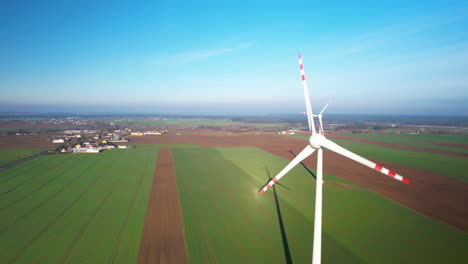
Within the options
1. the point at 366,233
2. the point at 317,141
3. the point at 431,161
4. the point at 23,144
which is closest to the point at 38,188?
the point at 317,141

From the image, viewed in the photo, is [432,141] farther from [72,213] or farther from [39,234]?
[39,234]

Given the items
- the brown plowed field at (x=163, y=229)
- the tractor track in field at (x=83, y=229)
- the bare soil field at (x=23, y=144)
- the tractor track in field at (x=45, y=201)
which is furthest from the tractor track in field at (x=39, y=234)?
the bare soil field at (x=23, y=144)

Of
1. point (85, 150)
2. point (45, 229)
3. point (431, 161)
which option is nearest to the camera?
point (45, 229)

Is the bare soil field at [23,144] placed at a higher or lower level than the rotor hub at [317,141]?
lower

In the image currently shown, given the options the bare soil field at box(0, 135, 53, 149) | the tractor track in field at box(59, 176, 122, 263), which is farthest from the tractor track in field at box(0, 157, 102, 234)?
the bare soil field at box(0, 135, 53, 149)

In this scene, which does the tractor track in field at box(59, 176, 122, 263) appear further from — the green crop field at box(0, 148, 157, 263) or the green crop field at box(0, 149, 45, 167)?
the green crop field at box(0, 149, 45, 167)

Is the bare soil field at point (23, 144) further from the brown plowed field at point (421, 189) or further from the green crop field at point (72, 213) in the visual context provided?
the brown plowed field at point (421, 189)

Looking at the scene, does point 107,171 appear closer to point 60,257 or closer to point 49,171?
point 49,171
